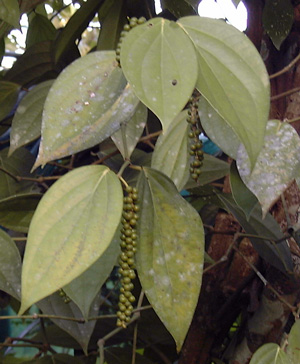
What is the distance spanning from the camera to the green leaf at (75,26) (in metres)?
0.73

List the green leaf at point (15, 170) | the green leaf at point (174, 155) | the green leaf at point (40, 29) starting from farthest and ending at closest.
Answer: the green leaf at point (40, 29)
the green leaf at point (15, 170)
the green leaf at point (174, 155)

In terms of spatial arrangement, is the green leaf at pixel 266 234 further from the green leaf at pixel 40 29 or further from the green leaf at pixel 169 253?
the green leaf at pixel 40 29

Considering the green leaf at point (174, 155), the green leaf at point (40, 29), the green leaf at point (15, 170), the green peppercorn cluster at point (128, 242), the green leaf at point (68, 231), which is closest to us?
the green leaf at point (68, 231)

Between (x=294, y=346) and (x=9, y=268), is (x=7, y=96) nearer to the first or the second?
(x=9, y=268)

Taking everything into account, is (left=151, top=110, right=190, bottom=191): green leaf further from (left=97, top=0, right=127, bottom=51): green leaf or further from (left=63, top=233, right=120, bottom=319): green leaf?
(left=97, top=0, right=127, bottom=51): green leaf

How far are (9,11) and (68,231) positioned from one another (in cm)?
33

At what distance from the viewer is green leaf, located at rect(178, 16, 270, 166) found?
0.35 m

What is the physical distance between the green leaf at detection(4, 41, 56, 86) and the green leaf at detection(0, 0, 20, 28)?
24 centimetres

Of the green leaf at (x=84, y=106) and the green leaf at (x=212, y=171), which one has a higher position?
the green leaf at (x=84, y=106)

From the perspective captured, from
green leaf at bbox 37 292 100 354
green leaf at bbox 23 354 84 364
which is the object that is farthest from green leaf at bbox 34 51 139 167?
green leaf at bbox 23 354 84 364

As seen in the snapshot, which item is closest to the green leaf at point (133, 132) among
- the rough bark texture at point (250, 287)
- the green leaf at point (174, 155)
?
the green leaf at point (174, 155)

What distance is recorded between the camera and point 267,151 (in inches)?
18.1

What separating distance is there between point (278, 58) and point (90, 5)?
29 centimetres

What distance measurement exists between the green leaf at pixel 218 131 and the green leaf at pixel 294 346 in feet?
0.62
